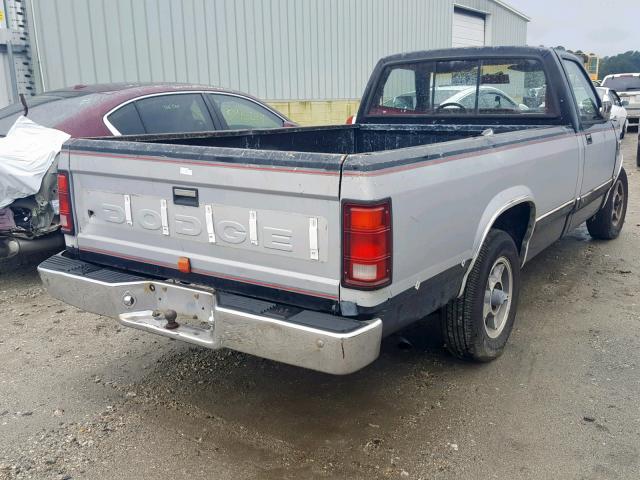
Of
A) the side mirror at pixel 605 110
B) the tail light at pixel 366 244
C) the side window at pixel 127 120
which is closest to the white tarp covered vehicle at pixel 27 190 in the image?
the side window at pixel 127 120

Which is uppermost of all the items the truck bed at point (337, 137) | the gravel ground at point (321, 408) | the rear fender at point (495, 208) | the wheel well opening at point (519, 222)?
the truck bed at point (337, 137)

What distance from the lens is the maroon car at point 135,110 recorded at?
17.6 ft

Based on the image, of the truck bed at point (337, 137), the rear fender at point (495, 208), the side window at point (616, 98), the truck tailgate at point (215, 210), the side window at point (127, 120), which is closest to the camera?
the truck tailgate at point (215, 210)

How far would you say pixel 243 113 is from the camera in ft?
21.5

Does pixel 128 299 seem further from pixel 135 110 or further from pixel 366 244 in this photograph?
pixel 135 110

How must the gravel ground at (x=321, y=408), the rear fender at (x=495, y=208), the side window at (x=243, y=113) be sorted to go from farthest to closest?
the side window at (x=243, y=113) → the rear fender at (x=495, y=208) → the gravel ground at (x=321, y=408)

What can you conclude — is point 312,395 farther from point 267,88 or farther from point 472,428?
point 267,88

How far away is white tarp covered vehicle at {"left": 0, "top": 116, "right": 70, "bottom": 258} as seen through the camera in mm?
4820

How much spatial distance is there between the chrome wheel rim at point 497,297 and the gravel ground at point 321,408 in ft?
0.81

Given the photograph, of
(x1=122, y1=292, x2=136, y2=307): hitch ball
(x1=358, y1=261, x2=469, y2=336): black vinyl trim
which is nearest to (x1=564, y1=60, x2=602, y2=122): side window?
(x1=358, y1=261, x2=469, y2=336): black vinyl trim

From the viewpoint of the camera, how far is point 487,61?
4883 mm

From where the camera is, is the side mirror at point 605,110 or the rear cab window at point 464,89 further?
the side mirror at point 605,110

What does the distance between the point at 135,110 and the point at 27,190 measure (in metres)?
1.27

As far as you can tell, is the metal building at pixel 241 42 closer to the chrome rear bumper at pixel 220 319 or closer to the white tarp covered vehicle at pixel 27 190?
the white tarp covered vehicle at pixel 27 190
